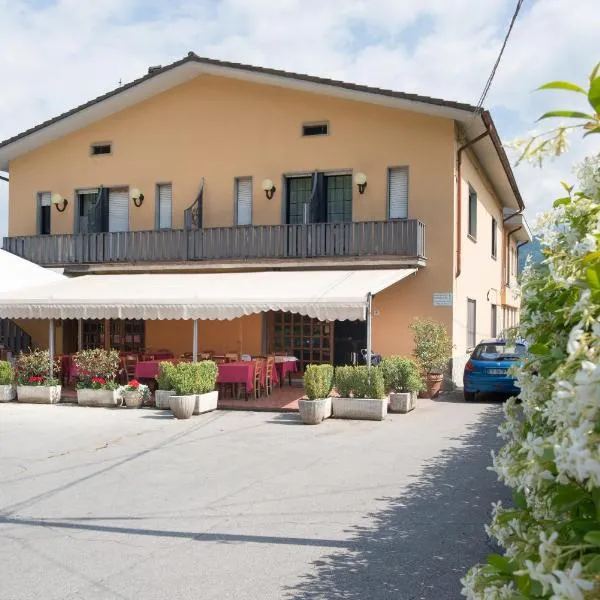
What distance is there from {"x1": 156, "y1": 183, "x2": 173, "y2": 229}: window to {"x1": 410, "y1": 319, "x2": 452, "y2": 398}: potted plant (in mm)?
8948

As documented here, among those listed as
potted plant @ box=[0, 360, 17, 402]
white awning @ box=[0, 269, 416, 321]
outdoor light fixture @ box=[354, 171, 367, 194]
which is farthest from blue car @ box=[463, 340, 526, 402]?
potted plant @ box=[0, 360, 17, 402]

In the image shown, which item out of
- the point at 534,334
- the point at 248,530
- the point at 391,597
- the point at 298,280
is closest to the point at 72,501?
the point at 248,530

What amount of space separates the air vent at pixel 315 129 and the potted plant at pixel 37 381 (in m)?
9.35

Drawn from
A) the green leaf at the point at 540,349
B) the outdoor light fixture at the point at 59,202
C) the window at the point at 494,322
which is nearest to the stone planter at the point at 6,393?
the outdoor light fixture at the point at 59,202

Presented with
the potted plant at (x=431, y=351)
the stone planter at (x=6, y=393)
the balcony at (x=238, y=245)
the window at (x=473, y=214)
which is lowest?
the stone planter at (x=6, y=393)

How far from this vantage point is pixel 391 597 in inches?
177

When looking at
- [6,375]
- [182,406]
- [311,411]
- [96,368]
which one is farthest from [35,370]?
[311,411]

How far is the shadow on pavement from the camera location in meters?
4.65

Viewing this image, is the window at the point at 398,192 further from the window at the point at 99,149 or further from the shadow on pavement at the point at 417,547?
the shadow on pavement at the point at 417,547

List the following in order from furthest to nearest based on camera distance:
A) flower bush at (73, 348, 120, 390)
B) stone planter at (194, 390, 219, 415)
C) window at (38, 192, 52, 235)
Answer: window at (38, 192, 52, 235) < flower bush at (73, 348, 120, 390) < stone planter at (194, 390, 219, 415)

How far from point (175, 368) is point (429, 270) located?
7666 millimetres

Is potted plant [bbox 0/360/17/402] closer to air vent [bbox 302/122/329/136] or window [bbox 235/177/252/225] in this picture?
window [bbox 235/177/252/225]

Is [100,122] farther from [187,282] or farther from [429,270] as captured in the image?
[429,270]

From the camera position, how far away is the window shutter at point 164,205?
20750mm
